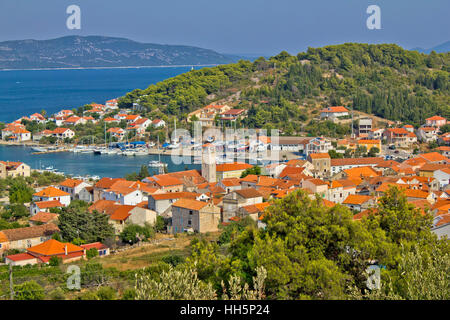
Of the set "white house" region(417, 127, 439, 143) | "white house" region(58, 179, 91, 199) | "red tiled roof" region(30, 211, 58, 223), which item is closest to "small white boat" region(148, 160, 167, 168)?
"white house" region(58, 179, 91, 199)

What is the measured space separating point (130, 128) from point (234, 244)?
66.2 feet

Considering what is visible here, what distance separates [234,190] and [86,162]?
33.5ft

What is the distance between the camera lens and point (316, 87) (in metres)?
29.2

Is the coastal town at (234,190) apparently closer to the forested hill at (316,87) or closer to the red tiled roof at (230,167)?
the red tiled roof at (230,167)

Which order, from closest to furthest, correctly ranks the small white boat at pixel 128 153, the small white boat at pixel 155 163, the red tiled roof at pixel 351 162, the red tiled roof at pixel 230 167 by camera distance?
the red tiled roof at pixel 230 167, the red tiled roof at pixel 351 162, the small white boat at pixel 155 163, the small white boat at pixel 128 153

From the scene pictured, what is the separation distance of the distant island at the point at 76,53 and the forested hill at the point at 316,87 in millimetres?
43116

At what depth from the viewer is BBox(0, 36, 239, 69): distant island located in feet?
239

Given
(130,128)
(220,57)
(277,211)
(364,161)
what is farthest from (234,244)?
(220,57)

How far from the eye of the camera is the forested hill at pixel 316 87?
25766 millimetres

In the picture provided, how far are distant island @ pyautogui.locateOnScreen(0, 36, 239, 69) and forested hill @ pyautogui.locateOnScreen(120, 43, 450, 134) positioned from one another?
4312cm

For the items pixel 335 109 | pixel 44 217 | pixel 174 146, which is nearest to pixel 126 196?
pixel 44 217

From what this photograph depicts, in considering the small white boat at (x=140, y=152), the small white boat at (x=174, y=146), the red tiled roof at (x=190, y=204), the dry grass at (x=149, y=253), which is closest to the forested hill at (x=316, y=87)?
the small white boat at (x=174, y=146)

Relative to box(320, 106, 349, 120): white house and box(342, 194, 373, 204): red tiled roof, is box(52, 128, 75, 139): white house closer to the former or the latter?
box(320, 106, 349, 120): white house

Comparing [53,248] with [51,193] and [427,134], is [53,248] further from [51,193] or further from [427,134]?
[427,134]
